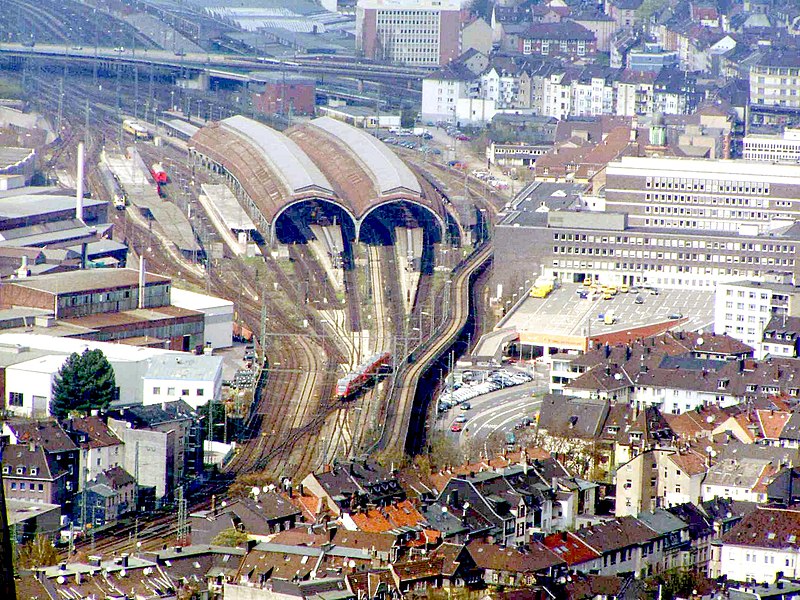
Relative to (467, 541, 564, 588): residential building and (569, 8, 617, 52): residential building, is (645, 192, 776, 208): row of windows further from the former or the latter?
(569, 8, 617, 52): residential building

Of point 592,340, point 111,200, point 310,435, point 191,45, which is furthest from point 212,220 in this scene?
point 191,45

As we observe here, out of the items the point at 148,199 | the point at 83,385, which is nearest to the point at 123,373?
the point at 83,385

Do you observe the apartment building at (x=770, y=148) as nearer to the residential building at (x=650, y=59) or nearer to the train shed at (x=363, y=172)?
the residential building at (x=650, y=59)

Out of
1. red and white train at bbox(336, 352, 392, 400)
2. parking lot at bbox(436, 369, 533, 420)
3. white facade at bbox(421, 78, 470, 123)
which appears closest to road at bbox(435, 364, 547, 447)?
parking lot at bbox(436, 369, 533, 420)

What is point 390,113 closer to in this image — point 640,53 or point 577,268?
point 640,53

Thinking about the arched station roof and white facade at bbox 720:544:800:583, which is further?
the arched station roof

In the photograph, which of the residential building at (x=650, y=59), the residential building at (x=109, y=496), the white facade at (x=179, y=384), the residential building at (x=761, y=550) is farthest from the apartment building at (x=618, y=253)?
the residential building at (x=650, y=59)
